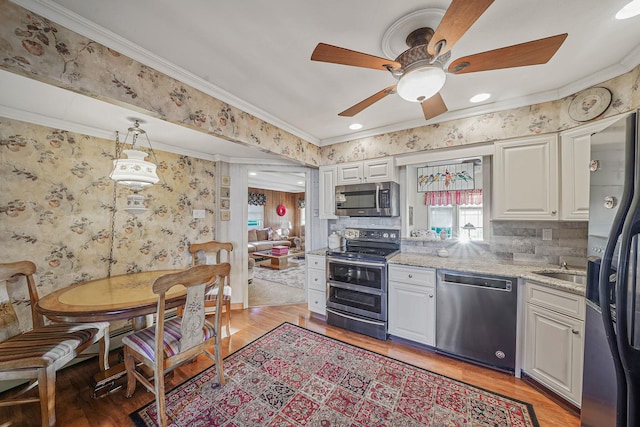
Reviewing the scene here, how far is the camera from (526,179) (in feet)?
7.16

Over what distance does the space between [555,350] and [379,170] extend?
2.26 meters

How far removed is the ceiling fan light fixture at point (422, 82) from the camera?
4.06 feet

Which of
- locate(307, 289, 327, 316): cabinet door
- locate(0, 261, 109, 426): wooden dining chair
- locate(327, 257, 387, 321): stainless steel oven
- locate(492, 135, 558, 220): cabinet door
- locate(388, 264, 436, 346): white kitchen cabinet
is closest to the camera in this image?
locate(0, 261, 109, 426): wooden dining chair

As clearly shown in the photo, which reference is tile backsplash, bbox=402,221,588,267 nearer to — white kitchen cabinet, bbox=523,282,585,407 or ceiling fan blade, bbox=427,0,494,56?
white kitchen cabinet, bbox=523,282,585,407

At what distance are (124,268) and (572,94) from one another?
4687mm

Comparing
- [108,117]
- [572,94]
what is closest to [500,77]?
[572,94]

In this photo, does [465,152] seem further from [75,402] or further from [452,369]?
[75,402]

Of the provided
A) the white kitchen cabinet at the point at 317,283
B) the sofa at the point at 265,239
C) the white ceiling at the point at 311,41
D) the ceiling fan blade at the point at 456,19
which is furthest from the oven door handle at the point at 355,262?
the sofa at the point at 265,239

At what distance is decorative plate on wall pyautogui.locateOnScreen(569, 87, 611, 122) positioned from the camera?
70.6 inches

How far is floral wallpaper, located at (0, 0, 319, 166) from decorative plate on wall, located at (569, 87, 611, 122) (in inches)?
116

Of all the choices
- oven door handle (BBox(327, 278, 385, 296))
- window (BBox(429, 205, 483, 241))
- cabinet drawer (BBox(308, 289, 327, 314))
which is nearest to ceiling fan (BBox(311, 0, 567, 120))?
oven door handle (BBox(327, 278, 385, 296))

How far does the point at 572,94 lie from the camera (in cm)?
199

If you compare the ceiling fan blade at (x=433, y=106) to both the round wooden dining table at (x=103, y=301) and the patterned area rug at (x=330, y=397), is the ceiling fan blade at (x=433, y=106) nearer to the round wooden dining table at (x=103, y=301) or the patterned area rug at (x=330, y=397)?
the patterned area rug at (x=330, y=397)

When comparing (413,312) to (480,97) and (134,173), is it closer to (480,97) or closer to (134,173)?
(480,97)
